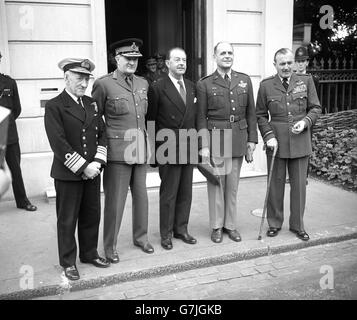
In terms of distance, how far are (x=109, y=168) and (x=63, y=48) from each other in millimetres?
2855

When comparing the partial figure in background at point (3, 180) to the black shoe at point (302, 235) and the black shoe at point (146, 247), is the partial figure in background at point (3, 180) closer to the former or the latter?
the black shoe at point (146, 247)

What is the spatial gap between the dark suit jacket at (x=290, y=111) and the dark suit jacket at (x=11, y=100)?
3164 millimetres

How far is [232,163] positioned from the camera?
4.70 metres

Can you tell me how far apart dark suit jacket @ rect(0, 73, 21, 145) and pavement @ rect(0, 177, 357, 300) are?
100 centimetres

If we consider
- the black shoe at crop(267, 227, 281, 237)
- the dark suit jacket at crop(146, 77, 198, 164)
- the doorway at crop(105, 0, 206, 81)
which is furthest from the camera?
the doorway at crop(105, 0, 206, 81)

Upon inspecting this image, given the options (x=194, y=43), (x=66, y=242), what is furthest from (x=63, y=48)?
(x=66, y=242)

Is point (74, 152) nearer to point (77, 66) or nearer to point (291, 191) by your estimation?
point (77, 66)

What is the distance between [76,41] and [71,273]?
3.74 m

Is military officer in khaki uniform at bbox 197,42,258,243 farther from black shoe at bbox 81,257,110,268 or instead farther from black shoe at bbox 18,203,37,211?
black shoe at bbox 18,203,37,211

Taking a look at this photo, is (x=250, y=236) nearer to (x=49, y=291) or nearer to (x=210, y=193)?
(x=210, y=193)

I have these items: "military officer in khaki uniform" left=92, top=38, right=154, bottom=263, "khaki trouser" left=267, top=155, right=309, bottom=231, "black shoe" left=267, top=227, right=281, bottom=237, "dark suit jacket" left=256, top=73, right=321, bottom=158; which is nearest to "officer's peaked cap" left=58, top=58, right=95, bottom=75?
"military officer in khaki uniform" left=92, top=38, right=154, bottom=263

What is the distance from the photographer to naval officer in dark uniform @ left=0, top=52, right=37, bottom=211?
5582mm

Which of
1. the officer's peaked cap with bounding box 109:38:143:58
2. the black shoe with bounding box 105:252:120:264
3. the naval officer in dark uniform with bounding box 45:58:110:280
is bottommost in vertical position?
the black shoe with bounding box 105:252:120:264

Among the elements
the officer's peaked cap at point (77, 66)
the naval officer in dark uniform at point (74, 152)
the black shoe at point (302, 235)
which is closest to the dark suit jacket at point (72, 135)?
the naval officer in dark uniform at point (74, 152)
